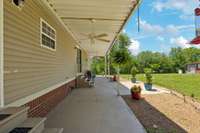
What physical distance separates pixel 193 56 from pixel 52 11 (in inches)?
2382

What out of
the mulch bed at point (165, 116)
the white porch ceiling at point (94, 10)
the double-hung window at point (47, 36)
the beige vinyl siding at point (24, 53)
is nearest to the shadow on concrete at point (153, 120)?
the mulch bed at point (165, 116)

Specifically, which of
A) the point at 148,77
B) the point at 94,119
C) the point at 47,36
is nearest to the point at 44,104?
the point at 94,119

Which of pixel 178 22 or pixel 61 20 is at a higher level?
pixel 178 22

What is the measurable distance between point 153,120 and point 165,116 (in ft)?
1.98

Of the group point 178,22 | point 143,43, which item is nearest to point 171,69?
point 178,22

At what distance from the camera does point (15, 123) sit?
114 inches

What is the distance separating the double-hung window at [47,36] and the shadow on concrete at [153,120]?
3.19m

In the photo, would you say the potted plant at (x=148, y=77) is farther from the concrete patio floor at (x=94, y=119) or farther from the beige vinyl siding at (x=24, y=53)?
the beige vinyl siding at (x=24, y=53)

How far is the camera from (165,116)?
5828 mm

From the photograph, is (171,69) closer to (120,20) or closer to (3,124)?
(120,20)

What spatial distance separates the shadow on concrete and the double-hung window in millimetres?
3190

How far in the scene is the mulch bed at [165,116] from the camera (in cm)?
476

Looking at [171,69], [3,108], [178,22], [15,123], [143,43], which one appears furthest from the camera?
[143,43]

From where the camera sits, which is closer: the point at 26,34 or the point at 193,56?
the point at 26,34
